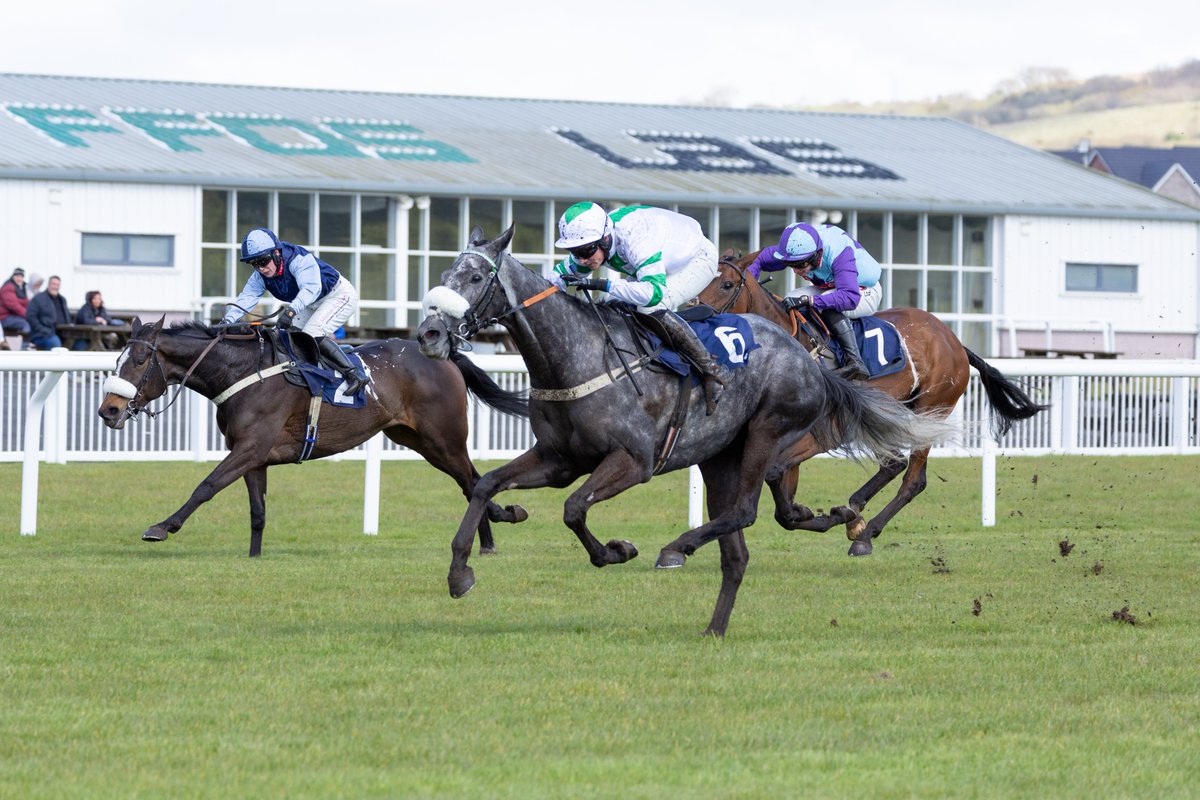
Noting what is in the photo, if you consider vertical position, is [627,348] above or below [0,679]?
above

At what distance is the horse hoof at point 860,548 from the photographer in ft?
30.2

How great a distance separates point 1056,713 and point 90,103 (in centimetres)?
2597

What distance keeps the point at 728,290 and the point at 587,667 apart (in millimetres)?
3441

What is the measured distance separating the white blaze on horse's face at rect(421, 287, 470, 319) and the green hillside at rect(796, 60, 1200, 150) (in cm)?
10210

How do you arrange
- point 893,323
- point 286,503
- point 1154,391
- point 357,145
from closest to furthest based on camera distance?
point 893,323 → point 286,503 → point 1154,391 → point 357,145

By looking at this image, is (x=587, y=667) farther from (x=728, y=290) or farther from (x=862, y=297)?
(x=862, y=297)

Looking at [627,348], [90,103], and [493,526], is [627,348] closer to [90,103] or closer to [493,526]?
[493,526]

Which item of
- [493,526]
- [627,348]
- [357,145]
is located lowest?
[493,526]

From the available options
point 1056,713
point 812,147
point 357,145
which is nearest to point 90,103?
point 357,145

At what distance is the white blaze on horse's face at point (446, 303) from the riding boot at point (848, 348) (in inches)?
143

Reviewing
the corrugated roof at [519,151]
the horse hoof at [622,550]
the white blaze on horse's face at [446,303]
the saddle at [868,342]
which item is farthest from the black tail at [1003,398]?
the corrugated roof at [519,151]

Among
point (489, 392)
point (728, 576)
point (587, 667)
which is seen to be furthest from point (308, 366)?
point (587, 667)

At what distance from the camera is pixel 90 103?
28.9 m

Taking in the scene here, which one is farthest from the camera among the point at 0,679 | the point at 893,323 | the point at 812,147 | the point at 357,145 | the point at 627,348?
the point at 812,147
